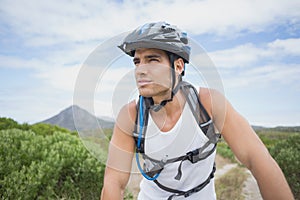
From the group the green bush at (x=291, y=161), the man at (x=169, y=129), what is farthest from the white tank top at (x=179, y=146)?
the green bush at (x=291, y=161)

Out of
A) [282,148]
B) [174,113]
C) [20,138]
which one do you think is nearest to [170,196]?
[174,113]

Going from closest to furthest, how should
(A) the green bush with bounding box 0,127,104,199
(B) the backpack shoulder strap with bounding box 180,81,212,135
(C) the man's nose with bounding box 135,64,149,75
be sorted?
(C) the man's nose with bounding box 135,64,149,75, (B) the backpack shoulder strap with bounding box 180,81,212,135, (A) the green bush with bounding box 0,127,104,199

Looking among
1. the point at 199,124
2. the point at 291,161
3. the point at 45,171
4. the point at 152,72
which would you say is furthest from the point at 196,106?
the point at 291,161

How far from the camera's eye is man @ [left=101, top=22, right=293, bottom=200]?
2.28 m

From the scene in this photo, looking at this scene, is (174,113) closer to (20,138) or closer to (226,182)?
(20,138)

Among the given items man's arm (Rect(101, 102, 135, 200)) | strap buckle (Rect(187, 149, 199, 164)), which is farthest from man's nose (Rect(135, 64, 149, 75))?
strap buckle (Rect(187, 149, 199, 164))

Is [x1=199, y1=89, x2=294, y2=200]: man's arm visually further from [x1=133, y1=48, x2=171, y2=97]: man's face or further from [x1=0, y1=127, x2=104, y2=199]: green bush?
[x1=0, y1=127, x2=104, y2=199]: green bush

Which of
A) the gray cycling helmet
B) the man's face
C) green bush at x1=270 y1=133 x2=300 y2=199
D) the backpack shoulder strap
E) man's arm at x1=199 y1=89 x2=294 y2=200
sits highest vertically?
the gray cycling helmet

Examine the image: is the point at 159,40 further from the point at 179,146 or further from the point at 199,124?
the point at 179,146

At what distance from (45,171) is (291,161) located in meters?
5.61

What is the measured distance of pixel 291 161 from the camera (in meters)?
7.39

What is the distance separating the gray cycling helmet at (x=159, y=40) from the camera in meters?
2.36

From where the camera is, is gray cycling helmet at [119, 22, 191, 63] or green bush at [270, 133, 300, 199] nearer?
gray cycling helmet at [119, 22, 191, 63]

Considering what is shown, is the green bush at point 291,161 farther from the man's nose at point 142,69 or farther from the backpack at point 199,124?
the man's nose at point 142,69
